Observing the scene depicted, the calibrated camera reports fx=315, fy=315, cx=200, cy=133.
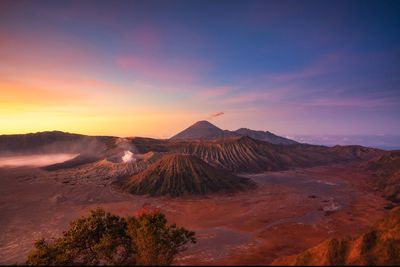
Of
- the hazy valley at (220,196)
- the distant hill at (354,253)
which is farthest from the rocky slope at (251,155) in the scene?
the distant hill at (354,253)

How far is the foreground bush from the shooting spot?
831 inches

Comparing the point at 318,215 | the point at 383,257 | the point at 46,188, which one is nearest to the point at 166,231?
the point at 383,257

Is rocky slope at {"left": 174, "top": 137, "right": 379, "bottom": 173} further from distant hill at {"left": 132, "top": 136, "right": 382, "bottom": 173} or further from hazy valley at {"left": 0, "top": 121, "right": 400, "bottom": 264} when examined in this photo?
hazy valley at {"left": 0, "top": 121, "right": 400, "bottom": 264}

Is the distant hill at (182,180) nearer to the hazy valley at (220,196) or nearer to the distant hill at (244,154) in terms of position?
the hazy valley at (220,196)

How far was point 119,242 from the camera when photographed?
A: 80.0 ft

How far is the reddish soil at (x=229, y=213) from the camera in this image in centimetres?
3950

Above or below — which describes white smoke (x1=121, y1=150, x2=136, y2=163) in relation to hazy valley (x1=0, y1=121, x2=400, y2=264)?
above

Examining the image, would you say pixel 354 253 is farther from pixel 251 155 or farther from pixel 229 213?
pixel 251 155

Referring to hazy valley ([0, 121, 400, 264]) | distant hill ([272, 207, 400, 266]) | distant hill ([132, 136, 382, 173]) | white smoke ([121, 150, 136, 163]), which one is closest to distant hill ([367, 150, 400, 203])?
hazy valley ([0, 121, 400, 264])

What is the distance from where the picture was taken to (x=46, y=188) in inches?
3150

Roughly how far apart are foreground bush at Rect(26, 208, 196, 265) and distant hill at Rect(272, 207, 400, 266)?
8.29 metres

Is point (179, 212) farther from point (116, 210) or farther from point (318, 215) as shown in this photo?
point (318, 215)

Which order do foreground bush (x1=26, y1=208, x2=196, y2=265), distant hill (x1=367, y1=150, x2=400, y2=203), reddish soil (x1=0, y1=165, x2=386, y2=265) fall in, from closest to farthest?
foreground bush (x1=26, y1=208, x2=196, y2=265) → reddish soil (x1=0, y1=165, x2=386, y2=265) → distant hill (x1=367, y1=150, x2=400, y2=203)

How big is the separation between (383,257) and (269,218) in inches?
1397
